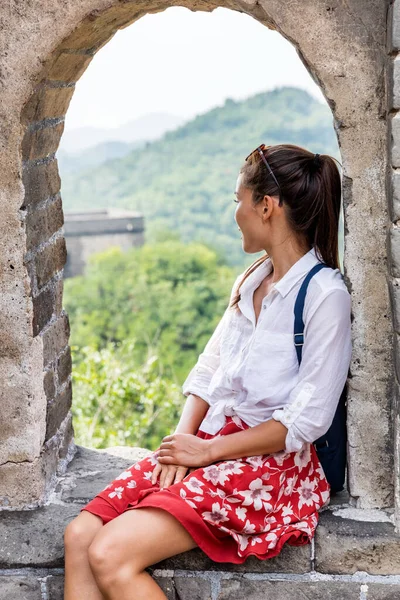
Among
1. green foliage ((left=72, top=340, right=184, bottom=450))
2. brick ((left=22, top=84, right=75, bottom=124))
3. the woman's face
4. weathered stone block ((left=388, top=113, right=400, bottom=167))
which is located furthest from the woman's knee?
green foliage ((left=72, top=340, right=184, bottom=450))

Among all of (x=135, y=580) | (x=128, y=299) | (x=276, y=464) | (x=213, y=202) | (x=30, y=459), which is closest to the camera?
(x=135, y=580)

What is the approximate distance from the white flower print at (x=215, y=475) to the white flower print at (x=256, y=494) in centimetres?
6

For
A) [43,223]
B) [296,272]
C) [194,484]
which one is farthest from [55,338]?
[296,272]

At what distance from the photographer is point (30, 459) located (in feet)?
8.77

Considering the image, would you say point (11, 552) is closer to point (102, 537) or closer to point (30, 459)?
point (30, 459)

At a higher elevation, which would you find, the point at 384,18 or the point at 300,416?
the point at 384,18

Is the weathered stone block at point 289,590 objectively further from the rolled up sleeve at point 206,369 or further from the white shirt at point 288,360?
the rolled up sleeve at point 206,369

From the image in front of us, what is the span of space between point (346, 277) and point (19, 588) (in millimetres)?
1362

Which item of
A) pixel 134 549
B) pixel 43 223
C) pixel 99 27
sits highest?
pixel 99 27

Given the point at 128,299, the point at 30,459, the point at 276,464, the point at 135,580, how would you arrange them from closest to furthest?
1. the point at 135,580
2. the point at 276,464
3. the point at 30,459
4. the point at 128,299

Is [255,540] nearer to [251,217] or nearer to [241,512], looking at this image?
[241,512]

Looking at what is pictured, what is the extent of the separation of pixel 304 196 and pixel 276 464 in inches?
30.7

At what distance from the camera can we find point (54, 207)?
2.90 meters

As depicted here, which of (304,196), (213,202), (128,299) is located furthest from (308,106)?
(304,196)
